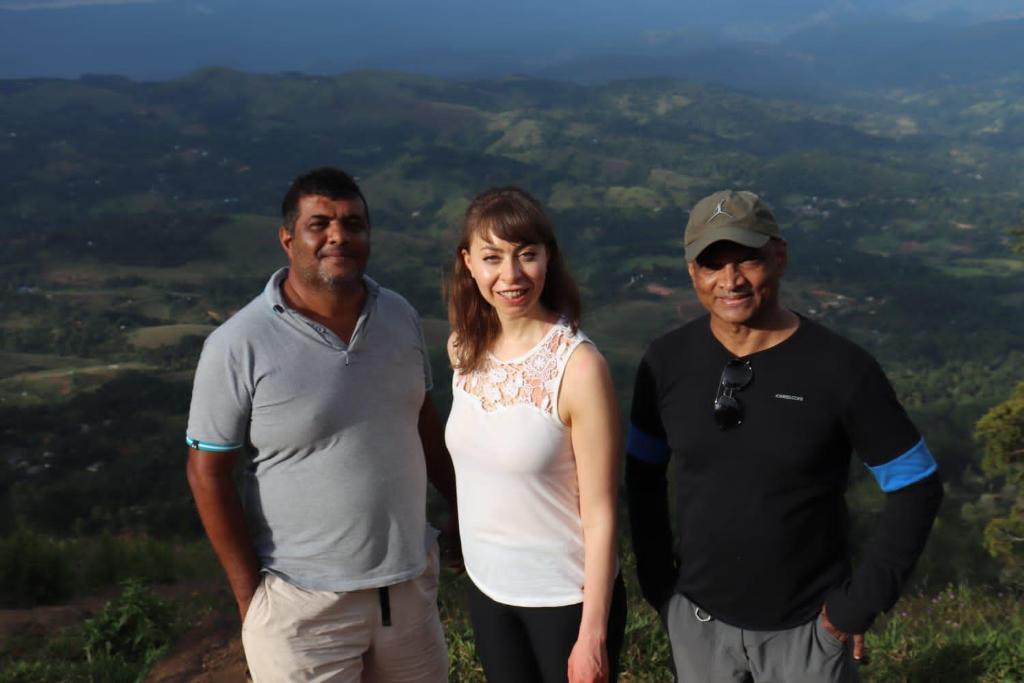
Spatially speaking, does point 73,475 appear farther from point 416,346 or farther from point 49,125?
point 49,125

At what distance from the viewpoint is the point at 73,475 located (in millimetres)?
37906

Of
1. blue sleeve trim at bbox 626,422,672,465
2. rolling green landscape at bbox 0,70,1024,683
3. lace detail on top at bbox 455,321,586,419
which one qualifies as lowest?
rolling green landscape at bbox 0,70,1024,683

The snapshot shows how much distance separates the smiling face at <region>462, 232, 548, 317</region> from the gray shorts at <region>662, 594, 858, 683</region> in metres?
0.97

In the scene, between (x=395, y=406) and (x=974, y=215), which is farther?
(x=974, y=215)

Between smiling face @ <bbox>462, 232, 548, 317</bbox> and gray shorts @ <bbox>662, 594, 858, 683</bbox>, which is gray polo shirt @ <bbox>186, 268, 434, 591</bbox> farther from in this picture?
gray shorts @ <bbox>662, 594, 858, 683</bbox>

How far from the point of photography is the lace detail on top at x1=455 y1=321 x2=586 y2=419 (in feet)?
8.68

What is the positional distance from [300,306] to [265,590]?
90cm

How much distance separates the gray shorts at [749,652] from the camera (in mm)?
2578

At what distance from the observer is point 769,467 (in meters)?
2.54

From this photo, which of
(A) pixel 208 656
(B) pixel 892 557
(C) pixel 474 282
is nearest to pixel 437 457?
(C) pixel 474 282

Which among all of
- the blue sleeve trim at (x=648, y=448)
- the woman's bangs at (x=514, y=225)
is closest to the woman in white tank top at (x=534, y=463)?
the woman's bangs at (x=514, y=225)

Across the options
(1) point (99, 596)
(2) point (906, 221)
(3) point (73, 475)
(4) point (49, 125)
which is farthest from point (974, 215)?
(4) point (49, 125)

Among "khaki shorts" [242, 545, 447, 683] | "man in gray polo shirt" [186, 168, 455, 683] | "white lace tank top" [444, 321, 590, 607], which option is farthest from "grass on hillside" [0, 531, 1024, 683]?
"white lace tank top" [444, 321, 590, 607]

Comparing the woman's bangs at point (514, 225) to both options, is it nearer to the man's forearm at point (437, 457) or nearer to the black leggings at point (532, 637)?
the man's forearm at point (437, 457)
